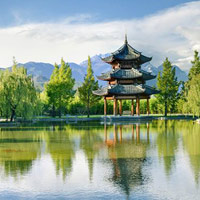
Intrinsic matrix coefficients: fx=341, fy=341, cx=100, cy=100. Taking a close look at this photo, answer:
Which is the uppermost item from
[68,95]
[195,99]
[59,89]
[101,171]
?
[59,89]

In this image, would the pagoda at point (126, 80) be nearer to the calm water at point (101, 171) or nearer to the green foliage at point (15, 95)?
the green foliage at point (15, 95)

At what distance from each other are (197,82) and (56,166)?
91.3ft

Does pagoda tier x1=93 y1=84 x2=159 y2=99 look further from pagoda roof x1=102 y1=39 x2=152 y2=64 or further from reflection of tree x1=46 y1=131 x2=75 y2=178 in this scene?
reflection of tree x1=46 y1=131 x2=75 y2=178

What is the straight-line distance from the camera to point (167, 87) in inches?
1928

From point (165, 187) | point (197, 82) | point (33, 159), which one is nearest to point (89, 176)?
point (165, 187)

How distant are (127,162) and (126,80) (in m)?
30.7

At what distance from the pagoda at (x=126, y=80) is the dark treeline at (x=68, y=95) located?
489 cm

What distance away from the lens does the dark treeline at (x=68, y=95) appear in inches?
1302

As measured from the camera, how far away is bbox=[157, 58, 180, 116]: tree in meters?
48.4

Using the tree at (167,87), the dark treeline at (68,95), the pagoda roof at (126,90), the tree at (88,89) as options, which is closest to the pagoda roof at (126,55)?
the pagoda roof at (126,90)

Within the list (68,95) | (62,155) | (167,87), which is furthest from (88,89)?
(62,155)

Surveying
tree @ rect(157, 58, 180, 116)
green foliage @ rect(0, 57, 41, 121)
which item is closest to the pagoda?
tree @ rect(157, 58, 180, 116)

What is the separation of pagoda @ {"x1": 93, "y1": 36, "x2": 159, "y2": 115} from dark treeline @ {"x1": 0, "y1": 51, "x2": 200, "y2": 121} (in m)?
4.89

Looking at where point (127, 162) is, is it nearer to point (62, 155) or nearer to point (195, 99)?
point (62, 155)
